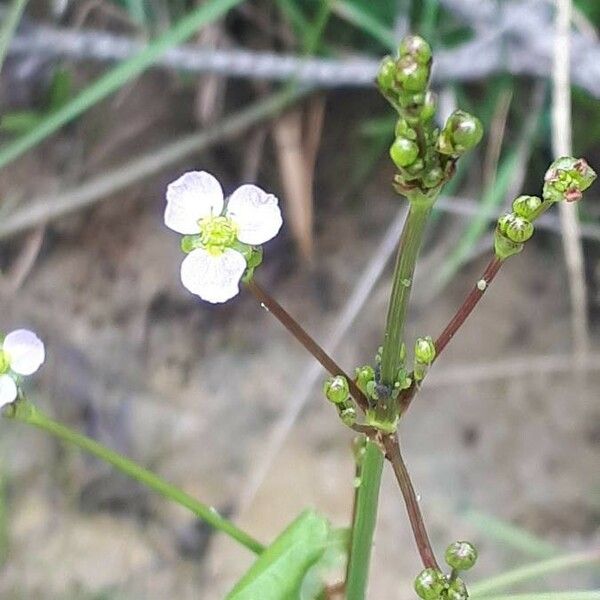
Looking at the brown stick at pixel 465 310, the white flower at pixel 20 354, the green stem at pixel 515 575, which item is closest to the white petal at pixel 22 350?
the white flower at pixel 20 354

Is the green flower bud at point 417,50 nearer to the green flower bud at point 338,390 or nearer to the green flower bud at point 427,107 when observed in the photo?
the green flower bud at point 427,107

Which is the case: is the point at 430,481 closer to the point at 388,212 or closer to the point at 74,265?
the point at 388,212

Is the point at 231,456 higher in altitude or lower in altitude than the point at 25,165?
lower

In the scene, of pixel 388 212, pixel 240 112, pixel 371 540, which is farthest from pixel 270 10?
pixel 371 540

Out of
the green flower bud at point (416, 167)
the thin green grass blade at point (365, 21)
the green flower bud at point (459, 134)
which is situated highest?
the thin green grass blade at point (365, 21)

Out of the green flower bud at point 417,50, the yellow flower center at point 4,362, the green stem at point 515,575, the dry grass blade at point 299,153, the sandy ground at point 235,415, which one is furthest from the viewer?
the dry grass blade at point 299,153

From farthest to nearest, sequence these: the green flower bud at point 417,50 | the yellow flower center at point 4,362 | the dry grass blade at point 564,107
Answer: the dry grass blade at point 564,107 → the yellow flower center at point 4,362 → the green flower bud at point 417,50

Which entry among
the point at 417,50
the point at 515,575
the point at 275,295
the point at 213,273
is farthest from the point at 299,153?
the point at 417,50
